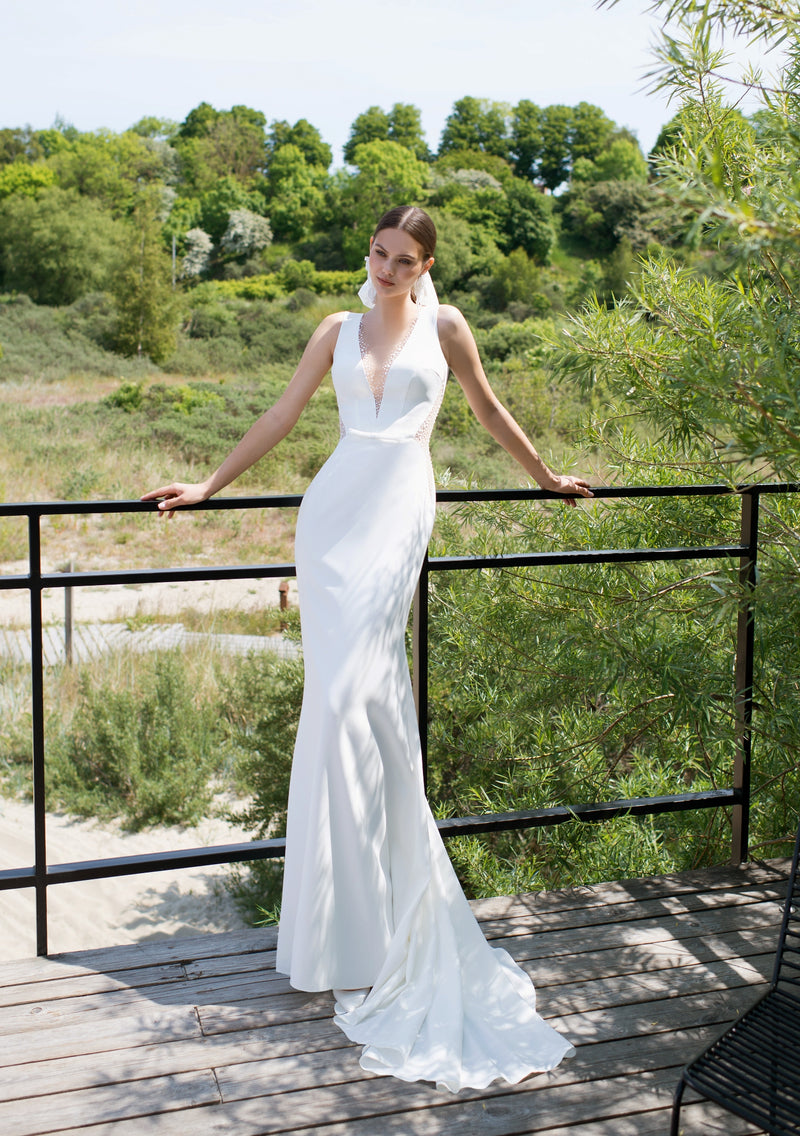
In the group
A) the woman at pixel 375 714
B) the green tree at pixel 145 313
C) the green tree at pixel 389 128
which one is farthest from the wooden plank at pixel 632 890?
the green tree at pixel 389 128

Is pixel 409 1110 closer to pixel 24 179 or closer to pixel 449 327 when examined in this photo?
pixel 449 327

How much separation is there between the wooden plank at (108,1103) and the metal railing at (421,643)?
0.42 metres

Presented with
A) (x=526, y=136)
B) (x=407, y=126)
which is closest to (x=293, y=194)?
(x=407, y=126)

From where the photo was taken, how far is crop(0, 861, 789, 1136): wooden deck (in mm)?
1613

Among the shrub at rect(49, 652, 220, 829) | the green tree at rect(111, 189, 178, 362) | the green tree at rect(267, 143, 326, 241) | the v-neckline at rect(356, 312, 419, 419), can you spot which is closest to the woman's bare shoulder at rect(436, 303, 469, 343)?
the v-neckline at rect(356, 312, 419, 419)

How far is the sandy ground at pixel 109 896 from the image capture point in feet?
21.7

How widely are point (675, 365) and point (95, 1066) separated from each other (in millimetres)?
1923

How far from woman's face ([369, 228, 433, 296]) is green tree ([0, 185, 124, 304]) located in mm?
26724

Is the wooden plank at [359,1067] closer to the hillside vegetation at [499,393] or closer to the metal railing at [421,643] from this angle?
the metal railing at [421,643]

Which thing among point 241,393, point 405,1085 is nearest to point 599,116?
point 241,393

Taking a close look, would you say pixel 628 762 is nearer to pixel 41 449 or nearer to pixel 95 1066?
pixel 95 1066

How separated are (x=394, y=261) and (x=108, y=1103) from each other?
1.67m

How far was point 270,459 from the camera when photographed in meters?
18.1

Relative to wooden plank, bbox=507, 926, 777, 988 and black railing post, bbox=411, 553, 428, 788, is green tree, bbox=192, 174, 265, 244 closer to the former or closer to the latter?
black railing post, bbox=411, 553, 428, 788
